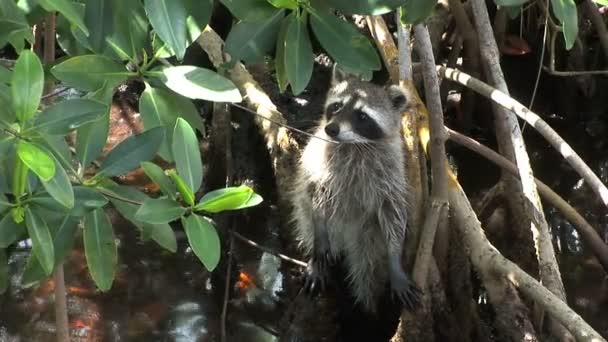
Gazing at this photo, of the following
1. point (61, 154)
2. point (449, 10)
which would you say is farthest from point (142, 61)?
point (449, 10)

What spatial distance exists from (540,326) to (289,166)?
1.45 meters

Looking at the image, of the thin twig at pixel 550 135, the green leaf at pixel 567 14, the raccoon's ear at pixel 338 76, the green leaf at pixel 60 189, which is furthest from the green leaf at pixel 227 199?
the raccoon's ear at pixel 338 76

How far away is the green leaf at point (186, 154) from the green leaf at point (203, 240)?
69 millimetres

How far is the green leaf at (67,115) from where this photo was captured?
1.72 m

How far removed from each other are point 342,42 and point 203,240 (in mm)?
514

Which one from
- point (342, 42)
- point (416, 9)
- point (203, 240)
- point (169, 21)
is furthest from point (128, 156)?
point (416, 9)

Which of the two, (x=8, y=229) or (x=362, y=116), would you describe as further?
(x=362, y=116)

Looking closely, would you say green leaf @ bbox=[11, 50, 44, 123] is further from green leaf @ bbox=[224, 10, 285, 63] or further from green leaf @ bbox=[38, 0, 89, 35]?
green leaf @ bbox=[224, 10, 285, 63]

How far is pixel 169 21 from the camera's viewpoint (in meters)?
1.66

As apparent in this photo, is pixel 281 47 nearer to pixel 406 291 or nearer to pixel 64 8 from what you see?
pixel 64 8

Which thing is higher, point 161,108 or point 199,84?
point 199,84

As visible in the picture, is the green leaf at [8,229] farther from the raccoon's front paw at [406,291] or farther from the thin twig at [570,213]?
the thin twig at [570,213]

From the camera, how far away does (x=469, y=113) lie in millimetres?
5848

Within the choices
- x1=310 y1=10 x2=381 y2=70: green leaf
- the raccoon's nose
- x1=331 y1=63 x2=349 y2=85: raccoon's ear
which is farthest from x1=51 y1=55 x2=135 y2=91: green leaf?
x1=331 y1=63 x2=349 y2=85: raccoon's ear
